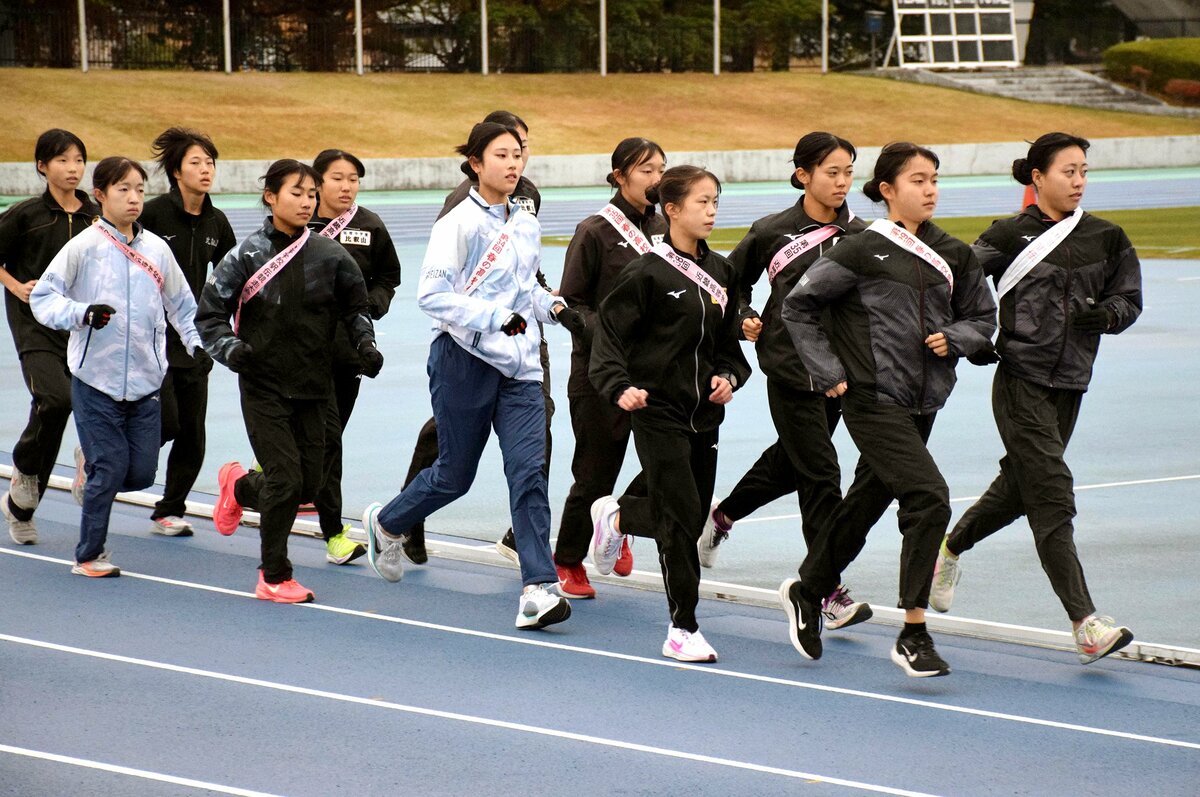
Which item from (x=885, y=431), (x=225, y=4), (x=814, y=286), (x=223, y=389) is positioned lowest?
(x=223, y=389)

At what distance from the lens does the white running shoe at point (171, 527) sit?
859 cm

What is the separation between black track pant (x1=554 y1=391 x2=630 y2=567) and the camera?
24.0 feet

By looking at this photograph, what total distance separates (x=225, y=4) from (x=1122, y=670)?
46551 mm

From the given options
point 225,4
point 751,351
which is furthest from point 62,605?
point 225,4

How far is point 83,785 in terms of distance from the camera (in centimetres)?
490

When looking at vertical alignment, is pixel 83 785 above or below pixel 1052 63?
below

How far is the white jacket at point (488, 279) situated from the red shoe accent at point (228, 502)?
151cm

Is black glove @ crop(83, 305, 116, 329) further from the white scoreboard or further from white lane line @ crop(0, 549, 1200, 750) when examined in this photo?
the white scoreboard

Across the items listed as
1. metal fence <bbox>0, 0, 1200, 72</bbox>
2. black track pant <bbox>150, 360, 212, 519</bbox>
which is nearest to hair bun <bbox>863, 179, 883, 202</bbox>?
black track pant <bbox>150, 360, 212, 519</bbox>

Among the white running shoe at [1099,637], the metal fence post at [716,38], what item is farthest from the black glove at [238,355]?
the metal fence post at [716,38]

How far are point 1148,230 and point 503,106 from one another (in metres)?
26.6

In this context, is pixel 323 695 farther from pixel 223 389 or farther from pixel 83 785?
pixel 223 389

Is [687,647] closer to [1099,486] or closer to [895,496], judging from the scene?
[895,496]

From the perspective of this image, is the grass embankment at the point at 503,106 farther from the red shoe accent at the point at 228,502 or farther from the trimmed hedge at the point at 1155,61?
the red shoe accent at the point at 228,502
